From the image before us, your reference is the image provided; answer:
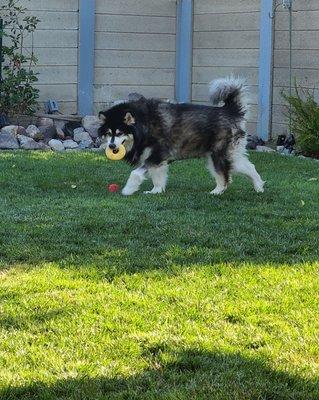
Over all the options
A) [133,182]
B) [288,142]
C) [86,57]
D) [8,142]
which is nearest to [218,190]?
[133,182]

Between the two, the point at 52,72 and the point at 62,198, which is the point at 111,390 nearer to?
the point at 62,198

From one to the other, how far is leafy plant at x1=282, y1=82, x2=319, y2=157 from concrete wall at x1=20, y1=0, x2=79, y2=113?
3801 millimetres

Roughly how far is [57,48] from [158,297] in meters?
9.35

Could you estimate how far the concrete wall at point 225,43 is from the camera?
1213cm

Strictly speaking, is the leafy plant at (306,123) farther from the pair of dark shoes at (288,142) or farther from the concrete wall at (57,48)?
the concrete wall at (57,48)

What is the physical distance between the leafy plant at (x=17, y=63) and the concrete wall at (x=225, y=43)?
270cm

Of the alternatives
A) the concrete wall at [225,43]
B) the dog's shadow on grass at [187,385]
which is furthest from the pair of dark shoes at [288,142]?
the dog's shadow on grass at [187,385]

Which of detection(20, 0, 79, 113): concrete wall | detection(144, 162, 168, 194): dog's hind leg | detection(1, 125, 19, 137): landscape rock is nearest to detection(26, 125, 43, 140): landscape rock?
detection(1, 125, 19, 137): landscape rock

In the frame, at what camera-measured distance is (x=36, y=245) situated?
4.88m

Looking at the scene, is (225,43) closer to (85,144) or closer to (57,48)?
(57,48)

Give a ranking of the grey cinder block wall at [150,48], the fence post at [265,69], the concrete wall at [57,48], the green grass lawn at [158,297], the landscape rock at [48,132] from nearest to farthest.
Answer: the green grass lawn at [158,297], the landscape rock at [48,132], the fence post at [265,69], the grey cinder block wall at [150,48], the concrete wall at [57,48]

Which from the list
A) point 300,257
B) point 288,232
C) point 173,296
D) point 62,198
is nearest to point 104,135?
point 62,198

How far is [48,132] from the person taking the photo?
11.8 m

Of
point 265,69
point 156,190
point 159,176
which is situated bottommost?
point 156,190
